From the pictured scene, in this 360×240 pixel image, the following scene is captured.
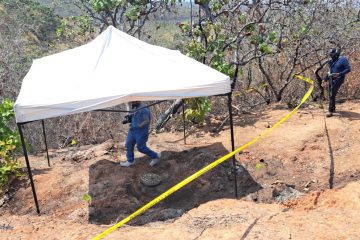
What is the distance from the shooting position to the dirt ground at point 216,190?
186 inches

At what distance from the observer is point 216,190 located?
251 inches

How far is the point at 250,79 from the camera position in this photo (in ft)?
37.8

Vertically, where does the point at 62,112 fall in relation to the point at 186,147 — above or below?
above

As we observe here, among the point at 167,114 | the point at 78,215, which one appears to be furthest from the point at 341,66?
the point at 78,215

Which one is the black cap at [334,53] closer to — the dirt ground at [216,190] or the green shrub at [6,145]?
the dirt ground at [216,190]

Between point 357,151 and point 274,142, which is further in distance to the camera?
point 274,142

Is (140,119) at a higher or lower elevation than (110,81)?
lower

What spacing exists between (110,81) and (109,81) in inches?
0.6

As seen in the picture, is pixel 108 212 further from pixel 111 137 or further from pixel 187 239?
pixel 111 137

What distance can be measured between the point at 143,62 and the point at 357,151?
4171 mm

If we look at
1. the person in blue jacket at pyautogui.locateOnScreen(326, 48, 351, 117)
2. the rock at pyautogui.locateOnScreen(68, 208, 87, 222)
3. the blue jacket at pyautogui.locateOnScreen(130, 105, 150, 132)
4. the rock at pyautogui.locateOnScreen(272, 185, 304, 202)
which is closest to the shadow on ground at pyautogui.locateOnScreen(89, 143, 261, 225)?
the rock at pyautogui.locateOnScreen(68, 208, 87, 222)

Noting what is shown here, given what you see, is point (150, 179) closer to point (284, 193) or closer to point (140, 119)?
point (140, 119)

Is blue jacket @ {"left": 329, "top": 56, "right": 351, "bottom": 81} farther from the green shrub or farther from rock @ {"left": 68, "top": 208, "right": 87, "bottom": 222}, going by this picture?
the green shrub

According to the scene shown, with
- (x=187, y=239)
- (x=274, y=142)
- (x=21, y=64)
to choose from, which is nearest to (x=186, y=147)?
(x=274, y=142)
